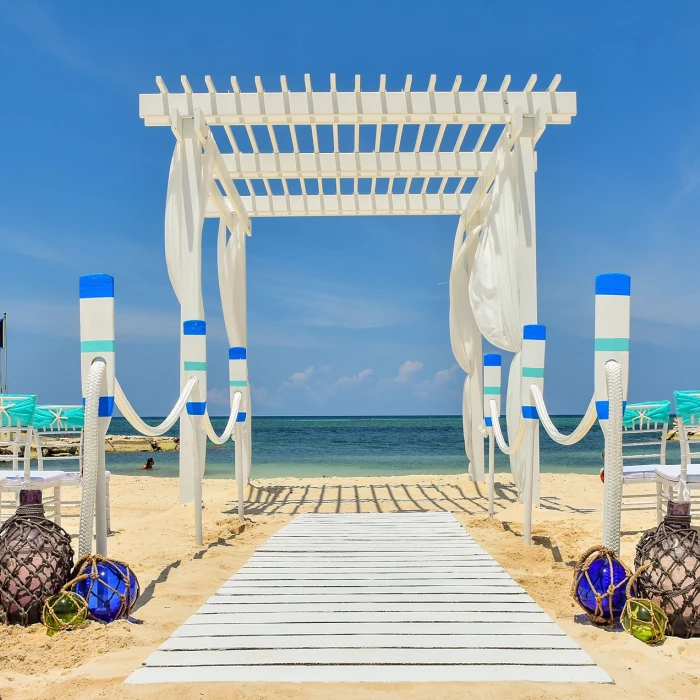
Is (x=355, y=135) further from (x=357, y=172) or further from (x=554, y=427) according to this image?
(x=554, y=427)

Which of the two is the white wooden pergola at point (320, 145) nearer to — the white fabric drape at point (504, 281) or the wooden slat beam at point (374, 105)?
the wooden slat beam at point (374, 105)

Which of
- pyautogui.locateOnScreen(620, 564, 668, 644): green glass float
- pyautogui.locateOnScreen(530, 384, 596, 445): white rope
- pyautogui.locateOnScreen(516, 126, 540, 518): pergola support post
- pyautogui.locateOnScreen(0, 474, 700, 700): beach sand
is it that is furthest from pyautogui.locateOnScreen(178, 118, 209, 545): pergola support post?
pyautogui.locateOnScreen(620, 564, 668, 644): green glass float

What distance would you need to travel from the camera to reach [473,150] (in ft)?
27.6

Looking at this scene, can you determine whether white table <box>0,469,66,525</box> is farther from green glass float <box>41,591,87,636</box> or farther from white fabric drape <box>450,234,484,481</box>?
white fabric drape <box>450,234,484,481</box>

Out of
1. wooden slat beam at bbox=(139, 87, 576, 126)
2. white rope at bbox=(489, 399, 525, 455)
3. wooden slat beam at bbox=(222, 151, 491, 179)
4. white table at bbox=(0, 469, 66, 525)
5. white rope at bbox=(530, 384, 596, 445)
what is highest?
wooden slat beam at bbox=(139, 87, 576, 126)

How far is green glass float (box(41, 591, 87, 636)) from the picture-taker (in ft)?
9.75

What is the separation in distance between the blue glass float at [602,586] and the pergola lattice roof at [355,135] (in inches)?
183

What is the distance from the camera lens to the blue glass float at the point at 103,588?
3.11m

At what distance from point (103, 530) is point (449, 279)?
6.41 metres

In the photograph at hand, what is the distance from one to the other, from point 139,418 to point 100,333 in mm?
800

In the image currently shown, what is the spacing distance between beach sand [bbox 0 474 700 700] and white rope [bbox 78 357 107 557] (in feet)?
1.51

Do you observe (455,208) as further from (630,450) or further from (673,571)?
(630,450)

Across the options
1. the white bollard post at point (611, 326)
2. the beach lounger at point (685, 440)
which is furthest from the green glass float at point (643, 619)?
the beach lounger at point (685, 440)

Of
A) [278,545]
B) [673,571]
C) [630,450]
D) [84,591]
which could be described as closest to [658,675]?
[673,571]
